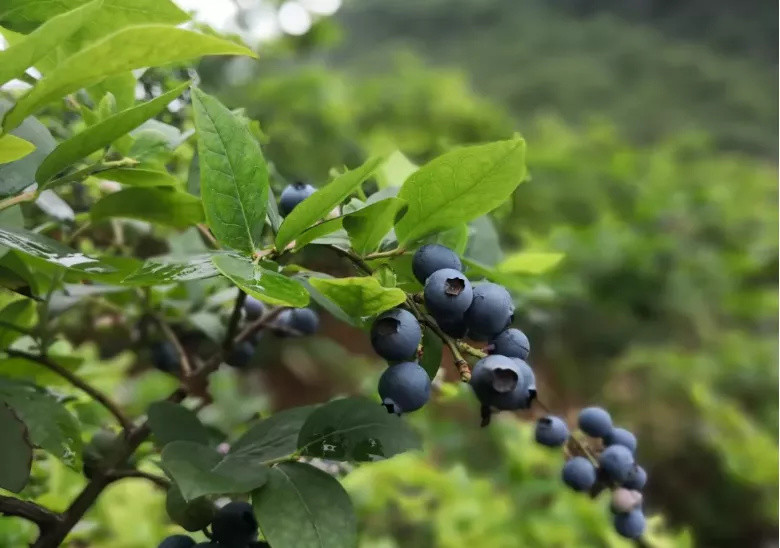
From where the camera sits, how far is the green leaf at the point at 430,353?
434 mm

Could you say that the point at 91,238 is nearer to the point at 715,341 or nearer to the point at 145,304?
the point at 145,304

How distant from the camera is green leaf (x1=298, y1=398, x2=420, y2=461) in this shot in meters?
0.43

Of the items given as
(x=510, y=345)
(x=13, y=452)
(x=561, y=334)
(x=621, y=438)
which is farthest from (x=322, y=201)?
(x=561, y=334)

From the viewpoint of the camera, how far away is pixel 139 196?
50cm

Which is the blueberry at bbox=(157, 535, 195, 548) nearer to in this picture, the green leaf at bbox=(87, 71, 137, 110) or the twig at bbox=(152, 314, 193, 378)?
the twig at bbox=(152, 314, 193, 378)

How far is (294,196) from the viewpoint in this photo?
0.46 metres

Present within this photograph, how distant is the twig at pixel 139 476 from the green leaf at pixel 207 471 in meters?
0.08

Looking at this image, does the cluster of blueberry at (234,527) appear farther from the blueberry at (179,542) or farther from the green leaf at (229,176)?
the green leaf at (229,176)

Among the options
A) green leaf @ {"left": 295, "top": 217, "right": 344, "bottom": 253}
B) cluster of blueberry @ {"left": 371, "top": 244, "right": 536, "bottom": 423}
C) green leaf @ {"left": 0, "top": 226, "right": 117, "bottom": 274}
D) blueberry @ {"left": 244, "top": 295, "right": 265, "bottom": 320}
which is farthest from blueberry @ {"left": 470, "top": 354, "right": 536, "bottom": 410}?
blueberry @ {"left": 244, "top": 295, "right": 265, "bottom": 320}

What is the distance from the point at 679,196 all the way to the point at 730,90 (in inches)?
80.2

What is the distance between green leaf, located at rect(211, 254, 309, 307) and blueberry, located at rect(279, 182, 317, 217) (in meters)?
0.12

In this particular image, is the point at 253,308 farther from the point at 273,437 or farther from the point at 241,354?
the point at 273,437

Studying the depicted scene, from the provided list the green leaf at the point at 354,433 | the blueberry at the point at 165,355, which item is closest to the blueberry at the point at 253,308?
the blueberry at the point at 165,355

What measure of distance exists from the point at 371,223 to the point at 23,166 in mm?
205
